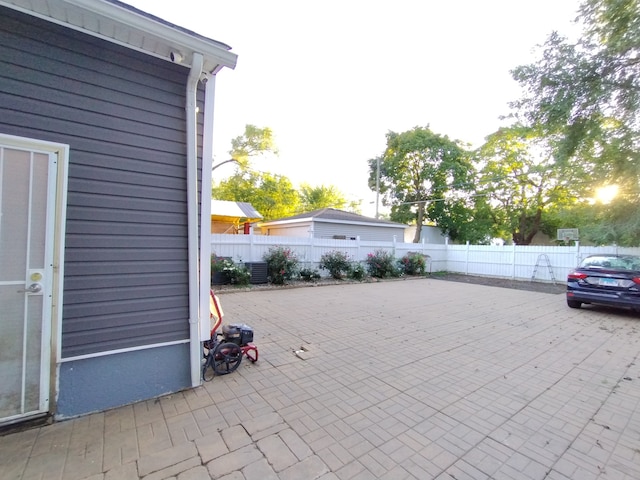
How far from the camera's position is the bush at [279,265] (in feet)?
31.1

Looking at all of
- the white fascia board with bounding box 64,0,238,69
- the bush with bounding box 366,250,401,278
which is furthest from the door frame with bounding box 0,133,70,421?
the bush with bounding box 366,250,401,278

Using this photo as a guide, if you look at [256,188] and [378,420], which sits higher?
[256,188]

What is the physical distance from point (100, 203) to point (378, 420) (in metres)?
2.92

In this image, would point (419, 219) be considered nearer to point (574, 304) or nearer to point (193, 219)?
point (574, 304)

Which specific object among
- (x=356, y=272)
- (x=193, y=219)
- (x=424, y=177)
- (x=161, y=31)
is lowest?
(x=356, y=272)

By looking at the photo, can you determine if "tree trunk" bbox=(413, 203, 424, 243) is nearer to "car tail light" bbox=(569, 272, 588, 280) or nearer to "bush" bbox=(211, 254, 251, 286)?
"car tail light" bbox=(569, 272, 588, 280)

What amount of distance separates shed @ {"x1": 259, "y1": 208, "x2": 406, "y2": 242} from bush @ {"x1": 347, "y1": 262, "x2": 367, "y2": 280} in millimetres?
3010

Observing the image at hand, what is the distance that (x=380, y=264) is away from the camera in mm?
12367

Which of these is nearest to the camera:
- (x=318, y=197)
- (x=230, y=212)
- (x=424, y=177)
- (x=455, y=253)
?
(x=230, y=212)

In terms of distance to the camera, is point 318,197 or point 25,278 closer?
point 25,278

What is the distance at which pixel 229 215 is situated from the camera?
13.9 metres

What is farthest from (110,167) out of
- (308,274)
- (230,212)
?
(230,212)

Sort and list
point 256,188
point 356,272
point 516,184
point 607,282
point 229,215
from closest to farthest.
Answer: point 607,282 < point 356,272 < point 229,215 < point 516,184 < point 256,188

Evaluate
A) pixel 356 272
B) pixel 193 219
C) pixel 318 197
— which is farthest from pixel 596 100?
pixel 318 197
